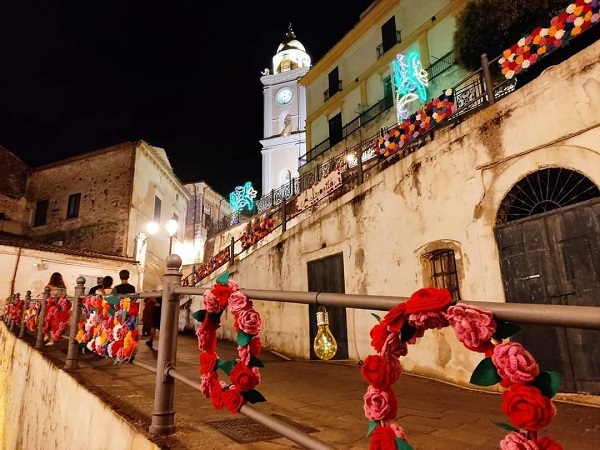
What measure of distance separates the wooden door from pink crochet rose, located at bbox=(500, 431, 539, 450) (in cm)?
715

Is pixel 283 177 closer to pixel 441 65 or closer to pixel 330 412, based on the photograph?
pixel 441 65

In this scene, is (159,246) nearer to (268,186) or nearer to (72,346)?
(268,186)

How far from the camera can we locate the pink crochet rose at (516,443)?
3.52 feet

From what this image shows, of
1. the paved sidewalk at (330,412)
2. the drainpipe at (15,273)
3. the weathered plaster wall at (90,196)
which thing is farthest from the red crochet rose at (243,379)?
the weathered plaster wall at (90,196)

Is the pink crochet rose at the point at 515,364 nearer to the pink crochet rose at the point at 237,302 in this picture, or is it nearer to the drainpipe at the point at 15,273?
the pink crochet rose at the point at 237,302

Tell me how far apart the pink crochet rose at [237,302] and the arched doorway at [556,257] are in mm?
4716

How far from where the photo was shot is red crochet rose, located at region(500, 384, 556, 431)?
1065 mm

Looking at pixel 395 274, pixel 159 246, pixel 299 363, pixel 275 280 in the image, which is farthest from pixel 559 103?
pixel 159 246

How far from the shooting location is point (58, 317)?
6.66 metres

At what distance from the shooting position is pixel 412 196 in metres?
7.19

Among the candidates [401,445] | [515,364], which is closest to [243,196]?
[401,445]

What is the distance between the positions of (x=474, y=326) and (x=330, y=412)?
10.5 feet

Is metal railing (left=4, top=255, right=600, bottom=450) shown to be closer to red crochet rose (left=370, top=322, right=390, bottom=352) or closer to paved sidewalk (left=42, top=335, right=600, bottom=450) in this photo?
red crochet rose (left=370, top=322, right=390, bottom=352)

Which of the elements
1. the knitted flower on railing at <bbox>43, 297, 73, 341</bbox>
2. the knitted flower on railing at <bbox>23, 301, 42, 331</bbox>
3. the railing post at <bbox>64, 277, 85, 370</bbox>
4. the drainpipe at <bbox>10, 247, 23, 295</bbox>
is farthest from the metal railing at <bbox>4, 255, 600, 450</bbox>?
the drainpipe at <bbox>10, 247, 23, 295</bbox>
